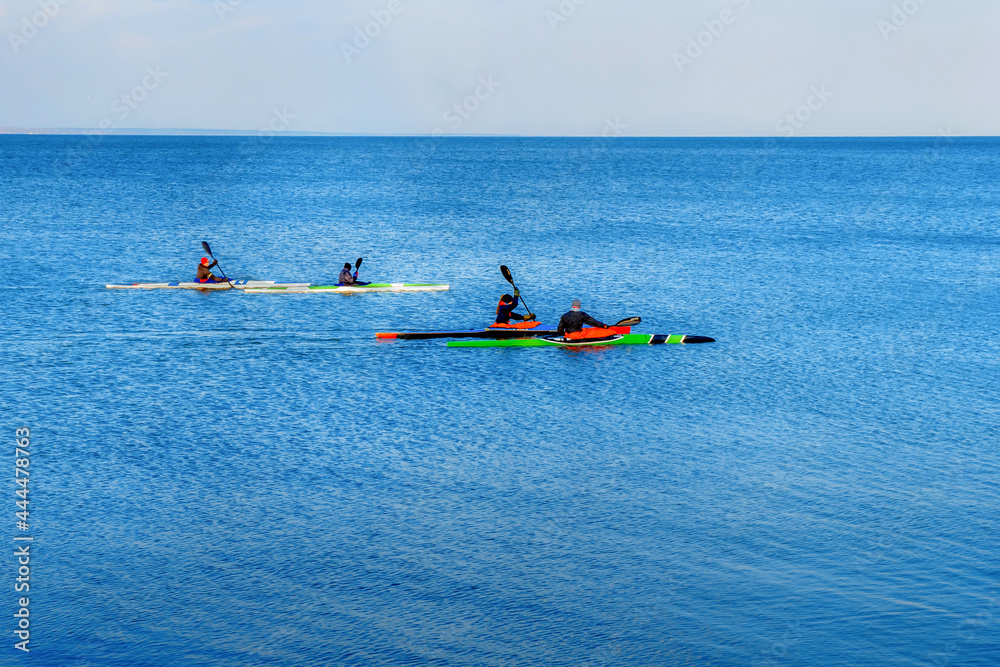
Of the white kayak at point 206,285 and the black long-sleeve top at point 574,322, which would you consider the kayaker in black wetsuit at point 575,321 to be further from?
the white kayak at point 206,285

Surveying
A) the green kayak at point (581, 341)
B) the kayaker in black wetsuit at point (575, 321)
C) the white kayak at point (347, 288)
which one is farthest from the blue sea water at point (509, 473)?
the kayaker in black wetsuit at point (575, 321)

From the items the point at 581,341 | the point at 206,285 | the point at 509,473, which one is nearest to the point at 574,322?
the point at 581,341

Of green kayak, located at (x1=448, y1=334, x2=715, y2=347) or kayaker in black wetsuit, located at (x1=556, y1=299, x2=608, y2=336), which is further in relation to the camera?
green kayak, located at (x1=448, y1=334, x2=715, y2=347)

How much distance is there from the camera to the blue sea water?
44.0ft

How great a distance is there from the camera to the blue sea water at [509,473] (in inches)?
528

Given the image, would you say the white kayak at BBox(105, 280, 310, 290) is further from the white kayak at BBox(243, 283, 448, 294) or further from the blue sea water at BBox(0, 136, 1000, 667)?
Answer: the blue sea water at BBox(0, 136, 1000, 667)

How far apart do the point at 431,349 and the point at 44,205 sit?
6599 centimetres

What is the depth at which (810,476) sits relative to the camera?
62.6 ft

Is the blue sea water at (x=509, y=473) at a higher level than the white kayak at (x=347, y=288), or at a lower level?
lower

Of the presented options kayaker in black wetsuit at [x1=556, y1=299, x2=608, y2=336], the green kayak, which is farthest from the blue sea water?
kayaker in black wetsuit at [x1=556, y1=299, x2=608, y2=336]

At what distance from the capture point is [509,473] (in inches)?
758

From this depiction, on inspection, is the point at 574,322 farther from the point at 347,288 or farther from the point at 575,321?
the point at 347,288

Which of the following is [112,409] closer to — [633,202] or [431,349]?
[431,349]

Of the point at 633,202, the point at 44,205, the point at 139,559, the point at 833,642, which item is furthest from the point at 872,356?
the point at 44,205
